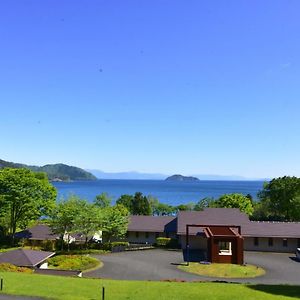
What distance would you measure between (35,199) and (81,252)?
13231mm

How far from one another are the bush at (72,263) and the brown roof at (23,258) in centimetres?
198

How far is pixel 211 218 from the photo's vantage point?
54.4m

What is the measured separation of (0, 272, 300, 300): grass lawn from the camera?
22.5 m

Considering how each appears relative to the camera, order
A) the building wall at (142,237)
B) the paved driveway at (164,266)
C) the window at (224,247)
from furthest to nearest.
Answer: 1. the building wall at (142,237)
2. the window at (224,247)
3. the paved driveway at (164,266)

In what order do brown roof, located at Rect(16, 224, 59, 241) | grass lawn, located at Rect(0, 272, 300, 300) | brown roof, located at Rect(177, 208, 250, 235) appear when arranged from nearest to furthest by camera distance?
grass lawn, located at Rect(0, 272, 300, 300)
brown roof, located at Rect(177, 208, 250, 235)
brown roof, located at Rect(16, 224, 59, 241)

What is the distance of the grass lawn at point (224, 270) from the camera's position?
35781 millimetres

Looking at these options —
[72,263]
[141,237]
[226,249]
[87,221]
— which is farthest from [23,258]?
[141,237]

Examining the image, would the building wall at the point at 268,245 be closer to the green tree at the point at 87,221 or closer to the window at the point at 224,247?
the window at the point at 224,247

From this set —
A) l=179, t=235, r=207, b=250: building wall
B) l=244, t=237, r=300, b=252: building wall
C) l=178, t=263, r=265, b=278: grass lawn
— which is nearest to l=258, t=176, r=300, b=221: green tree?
l=244, t=237, r=300, b=252: building wall

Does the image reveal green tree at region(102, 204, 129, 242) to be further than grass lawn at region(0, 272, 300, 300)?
Yes

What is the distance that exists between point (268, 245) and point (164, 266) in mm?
18305

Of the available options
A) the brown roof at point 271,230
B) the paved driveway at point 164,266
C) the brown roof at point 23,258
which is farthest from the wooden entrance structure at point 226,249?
the brown roof at point 23,258

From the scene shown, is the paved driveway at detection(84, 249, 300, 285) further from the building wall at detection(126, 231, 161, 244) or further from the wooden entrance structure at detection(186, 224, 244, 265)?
the building wall at detection(126, 231, 161, 244)

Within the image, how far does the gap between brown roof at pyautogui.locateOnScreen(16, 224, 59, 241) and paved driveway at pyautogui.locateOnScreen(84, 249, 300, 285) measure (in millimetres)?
12757
